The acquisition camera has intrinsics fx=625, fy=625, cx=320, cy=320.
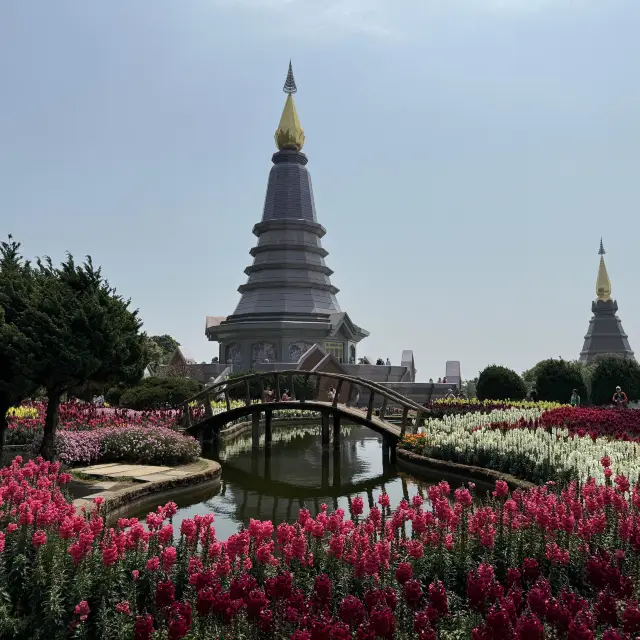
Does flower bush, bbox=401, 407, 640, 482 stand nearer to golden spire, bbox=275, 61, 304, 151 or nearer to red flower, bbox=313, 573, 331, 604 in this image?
red flower, bbox=313, 573, 331, 604

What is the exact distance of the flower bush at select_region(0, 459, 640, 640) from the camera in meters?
4.21

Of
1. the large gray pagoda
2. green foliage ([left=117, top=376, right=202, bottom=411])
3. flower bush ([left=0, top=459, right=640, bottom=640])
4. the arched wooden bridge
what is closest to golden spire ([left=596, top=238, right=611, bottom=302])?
the large gray pagoda

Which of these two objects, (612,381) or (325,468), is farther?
(612,381)

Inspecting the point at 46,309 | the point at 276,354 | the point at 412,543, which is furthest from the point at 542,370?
the point at 412,543

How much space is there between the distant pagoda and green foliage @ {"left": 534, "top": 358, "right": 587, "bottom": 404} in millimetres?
43021

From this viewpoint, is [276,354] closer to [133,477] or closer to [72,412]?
[72,412]

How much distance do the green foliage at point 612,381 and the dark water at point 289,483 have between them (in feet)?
73.2

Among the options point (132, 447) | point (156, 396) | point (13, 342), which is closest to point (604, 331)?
point (156, 396)

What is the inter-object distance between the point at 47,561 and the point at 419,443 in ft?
41.6

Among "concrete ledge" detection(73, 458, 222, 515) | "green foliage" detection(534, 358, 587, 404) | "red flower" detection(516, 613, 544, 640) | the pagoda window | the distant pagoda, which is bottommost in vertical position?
"concrete ledge" detection(73, 458, 222, 515)

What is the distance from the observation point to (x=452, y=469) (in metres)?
15.4

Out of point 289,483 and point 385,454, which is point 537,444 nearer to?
point 289,483

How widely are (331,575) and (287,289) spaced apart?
147ft

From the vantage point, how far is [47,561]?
6.32 metres
